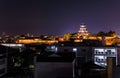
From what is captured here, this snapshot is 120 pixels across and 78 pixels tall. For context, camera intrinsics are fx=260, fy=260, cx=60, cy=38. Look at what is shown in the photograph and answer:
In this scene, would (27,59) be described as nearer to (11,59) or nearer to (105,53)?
(11,59)

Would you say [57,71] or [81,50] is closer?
[57,71]

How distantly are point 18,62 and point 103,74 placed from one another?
11.8 meters

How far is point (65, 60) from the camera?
48.2 ft

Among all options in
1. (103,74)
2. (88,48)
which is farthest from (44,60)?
(88,48)

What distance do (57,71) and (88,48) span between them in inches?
680

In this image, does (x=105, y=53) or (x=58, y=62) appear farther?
(x=105, y=53)

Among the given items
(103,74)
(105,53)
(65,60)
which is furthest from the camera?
(105,53)

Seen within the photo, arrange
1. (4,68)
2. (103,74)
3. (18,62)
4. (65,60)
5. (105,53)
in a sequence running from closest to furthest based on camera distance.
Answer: (103,74)
(65,60)
(4,68)
(18,62)
(105,53)

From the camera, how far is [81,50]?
103ft

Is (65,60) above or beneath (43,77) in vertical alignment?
above

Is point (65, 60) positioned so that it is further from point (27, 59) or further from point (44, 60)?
point (27, 59)

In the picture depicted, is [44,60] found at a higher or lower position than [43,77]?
higher

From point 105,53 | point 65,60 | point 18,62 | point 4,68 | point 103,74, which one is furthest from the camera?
point 105,53

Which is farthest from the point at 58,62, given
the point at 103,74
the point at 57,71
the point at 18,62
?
the point at 18,62
